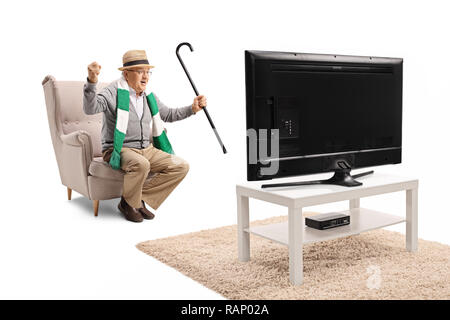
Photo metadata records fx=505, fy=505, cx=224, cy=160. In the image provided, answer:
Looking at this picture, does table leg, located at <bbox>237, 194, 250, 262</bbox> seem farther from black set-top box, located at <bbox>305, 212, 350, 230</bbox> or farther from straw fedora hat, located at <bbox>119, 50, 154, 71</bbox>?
straw fedora hat, located at <bbox>119, 50, 154, 71</bbox>

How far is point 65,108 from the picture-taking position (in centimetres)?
454

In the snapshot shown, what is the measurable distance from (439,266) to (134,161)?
7.43 feet

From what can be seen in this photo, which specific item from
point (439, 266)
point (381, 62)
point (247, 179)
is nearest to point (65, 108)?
point (247, 179)

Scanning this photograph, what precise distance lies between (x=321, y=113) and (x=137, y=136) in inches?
71.3

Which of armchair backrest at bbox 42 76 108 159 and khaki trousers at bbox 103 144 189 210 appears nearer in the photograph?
khaki trousers at bbox 103 144 189 210

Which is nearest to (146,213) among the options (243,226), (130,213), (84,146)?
(130,213)

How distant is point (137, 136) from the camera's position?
13.4 feet

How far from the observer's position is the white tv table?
250cm

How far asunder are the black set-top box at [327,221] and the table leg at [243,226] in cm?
36

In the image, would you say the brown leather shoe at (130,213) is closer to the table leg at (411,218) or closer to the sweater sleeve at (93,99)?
the sweater sleeve at (93,99)

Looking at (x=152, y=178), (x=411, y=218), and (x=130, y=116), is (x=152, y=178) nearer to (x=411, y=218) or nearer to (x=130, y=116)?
(x=130, y=116)

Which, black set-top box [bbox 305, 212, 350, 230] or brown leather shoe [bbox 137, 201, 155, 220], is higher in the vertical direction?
black set-top box [bbox 305, 212, 350, 230]

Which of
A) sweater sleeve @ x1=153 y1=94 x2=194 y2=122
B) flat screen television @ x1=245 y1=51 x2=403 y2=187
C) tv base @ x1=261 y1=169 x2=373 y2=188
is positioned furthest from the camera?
sweater sleeve @ x1=153 y1=94 x2=194 y2=122

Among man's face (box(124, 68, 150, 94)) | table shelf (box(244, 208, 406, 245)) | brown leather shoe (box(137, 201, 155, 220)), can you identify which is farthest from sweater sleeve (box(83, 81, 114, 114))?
table shelf (box(244, 208, 406, 245))
